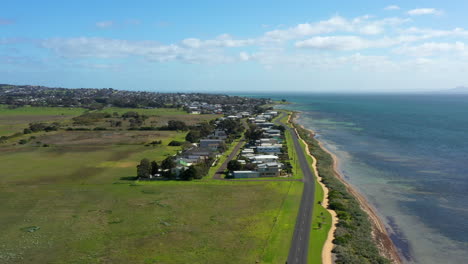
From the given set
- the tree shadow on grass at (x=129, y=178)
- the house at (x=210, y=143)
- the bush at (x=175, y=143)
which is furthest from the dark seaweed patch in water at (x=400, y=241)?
the bush at (x=175, y=143)

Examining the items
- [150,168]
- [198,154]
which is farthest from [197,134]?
[150,168]

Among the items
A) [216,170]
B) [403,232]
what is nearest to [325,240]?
[403,232]

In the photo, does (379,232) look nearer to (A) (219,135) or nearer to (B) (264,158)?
(B) (264,158)

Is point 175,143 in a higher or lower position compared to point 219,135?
lower

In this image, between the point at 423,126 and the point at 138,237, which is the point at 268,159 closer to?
the point at 138,237

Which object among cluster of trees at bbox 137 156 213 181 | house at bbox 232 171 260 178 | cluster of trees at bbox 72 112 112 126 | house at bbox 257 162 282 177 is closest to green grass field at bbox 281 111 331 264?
house at bbox 257 162 282 177

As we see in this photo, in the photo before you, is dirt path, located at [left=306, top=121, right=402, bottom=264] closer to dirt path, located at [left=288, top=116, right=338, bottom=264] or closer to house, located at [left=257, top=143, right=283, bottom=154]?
dirt path, located at [left=288, top=116, right=338, bottom=264]
